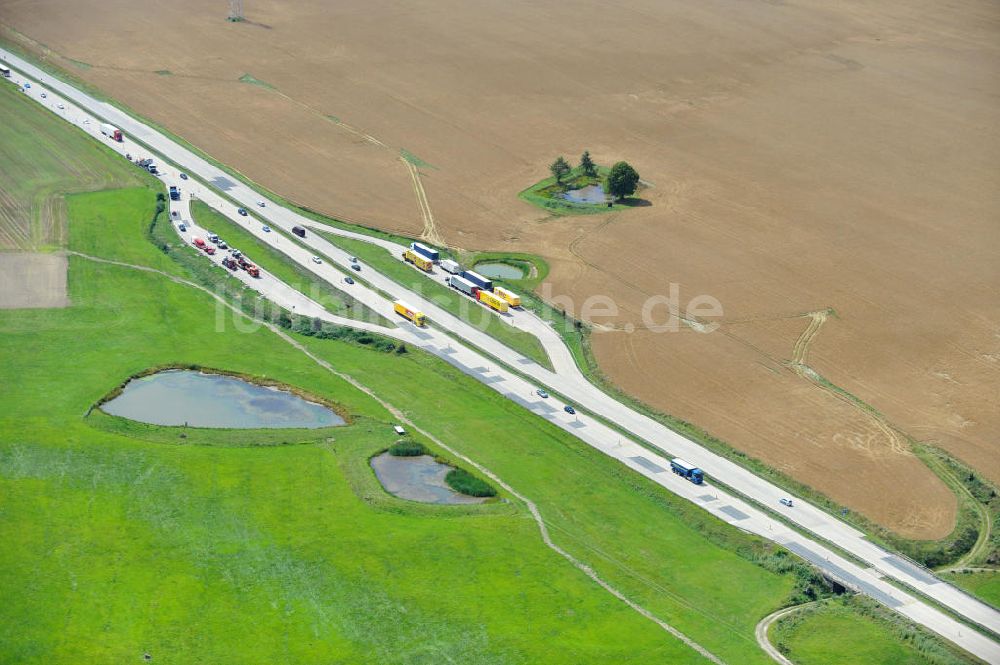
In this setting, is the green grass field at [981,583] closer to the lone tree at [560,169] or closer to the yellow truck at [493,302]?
the yellow truck at [493,302]

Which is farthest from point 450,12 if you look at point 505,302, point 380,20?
point 505,302

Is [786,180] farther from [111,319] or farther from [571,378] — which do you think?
[111,319]

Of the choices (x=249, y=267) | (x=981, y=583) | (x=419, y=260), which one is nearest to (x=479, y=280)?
(x=419, y=260)

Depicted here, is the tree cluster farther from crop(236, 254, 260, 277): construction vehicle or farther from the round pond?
crop(236, 254, 260, 277): construction vehicle

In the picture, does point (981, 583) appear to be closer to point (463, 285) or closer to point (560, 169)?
point (463, 285)

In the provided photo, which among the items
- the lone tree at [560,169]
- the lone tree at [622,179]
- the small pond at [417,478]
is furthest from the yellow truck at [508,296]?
the lone tree at [560,169]

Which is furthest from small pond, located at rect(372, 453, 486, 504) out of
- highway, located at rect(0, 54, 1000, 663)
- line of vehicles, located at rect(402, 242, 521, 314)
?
line of vehicles, located at rect(402, 242, 521, 314)
